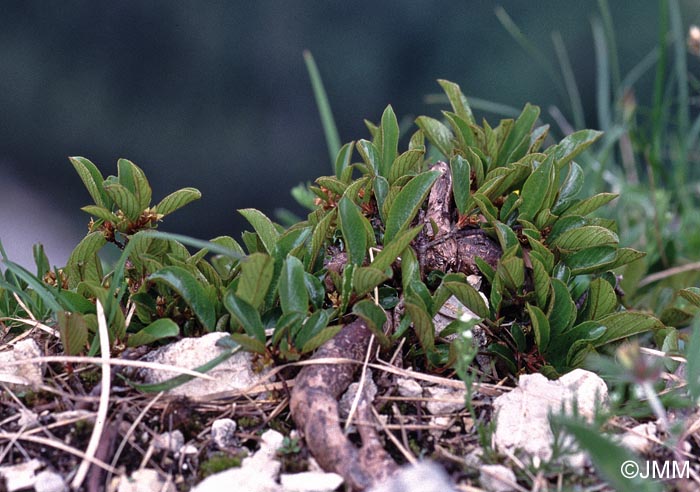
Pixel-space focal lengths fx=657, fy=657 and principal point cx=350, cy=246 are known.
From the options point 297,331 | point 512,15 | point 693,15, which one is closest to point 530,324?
point 297,331

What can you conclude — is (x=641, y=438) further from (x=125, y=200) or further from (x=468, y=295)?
(x=125, y=200)

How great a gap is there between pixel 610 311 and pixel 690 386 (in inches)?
17.4

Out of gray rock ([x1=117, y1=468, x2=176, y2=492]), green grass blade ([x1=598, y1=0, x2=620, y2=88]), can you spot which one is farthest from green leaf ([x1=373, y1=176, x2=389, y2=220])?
green grass blade ([x1=598, y1=0, x2=620, y2=88])

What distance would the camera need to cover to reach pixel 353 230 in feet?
5.24

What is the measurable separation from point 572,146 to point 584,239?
38 cm

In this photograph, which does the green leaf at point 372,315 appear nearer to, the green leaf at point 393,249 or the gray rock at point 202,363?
the green leaf at point 393,249

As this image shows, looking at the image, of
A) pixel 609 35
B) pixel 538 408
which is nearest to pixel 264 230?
pixel 538 408

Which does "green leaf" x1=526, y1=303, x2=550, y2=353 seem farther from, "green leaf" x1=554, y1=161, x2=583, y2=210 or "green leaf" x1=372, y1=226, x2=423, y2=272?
"green leaf" x1=554, y1=161, x2=583, y2=210

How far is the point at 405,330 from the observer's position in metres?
1.59

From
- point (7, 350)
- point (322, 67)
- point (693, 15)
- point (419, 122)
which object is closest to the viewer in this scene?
point (7, 350)

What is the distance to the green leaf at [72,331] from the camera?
4.67 ft

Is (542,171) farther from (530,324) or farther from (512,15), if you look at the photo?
(512,15)

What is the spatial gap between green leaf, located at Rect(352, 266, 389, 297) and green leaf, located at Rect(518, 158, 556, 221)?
1.61 ft

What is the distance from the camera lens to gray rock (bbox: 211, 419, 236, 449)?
1.39 meters
